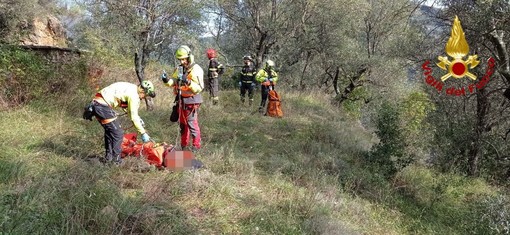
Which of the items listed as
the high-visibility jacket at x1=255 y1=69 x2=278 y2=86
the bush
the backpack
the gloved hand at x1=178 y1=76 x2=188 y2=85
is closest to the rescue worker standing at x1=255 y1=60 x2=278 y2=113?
the high-visibility jacket at x1=255 y1=69 x2=278 y2=86

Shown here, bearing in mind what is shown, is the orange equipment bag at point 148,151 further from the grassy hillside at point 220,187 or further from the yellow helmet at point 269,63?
the yellow helmet at point 269,63

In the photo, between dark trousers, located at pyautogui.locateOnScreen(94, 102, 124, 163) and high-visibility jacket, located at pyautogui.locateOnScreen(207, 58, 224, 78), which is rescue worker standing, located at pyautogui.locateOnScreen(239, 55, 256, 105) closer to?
high-visibility jacket, located at pyautogui.locateOnScreen(207, 58, 224, 78)

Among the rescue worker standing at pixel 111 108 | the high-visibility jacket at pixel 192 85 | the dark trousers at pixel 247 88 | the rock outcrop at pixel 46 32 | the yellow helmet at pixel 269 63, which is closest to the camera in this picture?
the rescue worker standing at pixel 111 108

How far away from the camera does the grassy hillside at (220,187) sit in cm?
375

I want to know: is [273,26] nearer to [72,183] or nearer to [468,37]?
[468,37]

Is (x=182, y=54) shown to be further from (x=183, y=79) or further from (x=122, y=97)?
(x=122, y=97)

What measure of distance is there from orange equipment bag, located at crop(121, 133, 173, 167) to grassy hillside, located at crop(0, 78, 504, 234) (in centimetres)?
23

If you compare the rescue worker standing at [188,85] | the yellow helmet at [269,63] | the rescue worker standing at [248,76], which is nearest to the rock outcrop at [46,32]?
the rescue worker standing at [248,76]

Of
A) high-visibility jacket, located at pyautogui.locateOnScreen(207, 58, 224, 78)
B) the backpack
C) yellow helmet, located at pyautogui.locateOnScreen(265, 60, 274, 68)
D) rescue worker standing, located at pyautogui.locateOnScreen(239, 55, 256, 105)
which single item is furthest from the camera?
rescue worker standing, located at pyautogui.locateOnScreen(239, 55, 256, 105)

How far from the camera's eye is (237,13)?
15484mm

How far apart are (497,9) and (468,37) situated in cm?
118

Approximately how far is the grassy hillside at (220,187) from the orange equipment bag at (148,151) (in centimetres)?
23

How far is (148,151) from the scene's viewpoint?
17.6 feet

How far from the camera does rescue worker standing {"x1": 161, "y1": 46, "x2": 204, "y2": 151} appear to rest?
604cm
